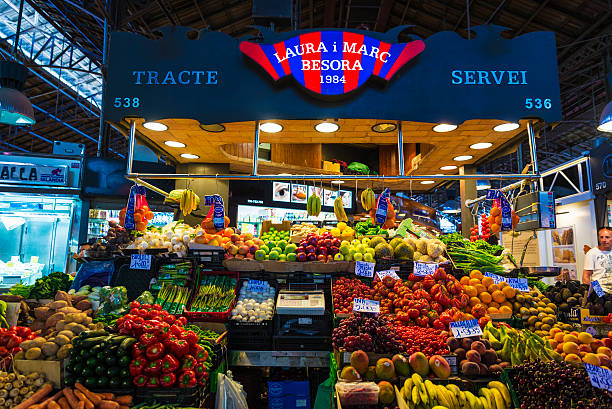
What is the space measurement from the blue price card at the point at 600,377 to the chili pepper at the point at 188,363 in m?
2.53

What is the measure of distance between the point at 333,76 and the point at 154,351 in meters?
3.30

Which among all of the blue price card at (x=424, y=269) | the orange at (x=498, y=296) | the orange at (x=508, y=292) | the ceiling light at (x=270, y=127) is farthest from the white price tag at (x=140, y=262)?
the orange at (x=508, y=292)

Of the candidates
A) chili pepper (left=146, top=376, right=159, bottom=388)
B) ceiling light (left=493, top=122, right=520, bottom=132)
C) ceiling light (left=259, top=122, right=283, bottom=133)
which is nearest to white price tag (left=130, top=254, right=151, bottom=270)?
chili pepper (left=146, top=376, right=159, bottom=388)

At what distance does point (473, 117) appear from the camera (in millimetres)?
4148

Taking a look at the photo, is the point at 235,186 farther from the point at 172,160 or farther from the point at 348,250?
the point at 348,250

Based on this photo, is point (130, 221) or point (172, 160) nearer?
point (130, 221)

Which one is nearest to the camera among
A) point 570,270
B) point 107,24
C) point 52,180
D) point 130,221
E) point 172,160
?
point 130,221

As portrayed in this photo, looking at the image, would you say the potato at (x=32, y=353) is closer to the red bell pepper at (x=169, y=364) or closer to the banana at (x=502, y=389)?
the red bell pepper at (x=169, y=364)

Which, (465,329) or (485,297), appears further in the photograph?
(485,297)

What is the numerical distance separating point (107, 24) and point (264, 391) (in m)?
9.17

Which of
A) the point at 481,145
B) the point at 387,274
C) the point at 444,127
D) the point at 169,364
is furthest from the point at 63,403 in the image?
the point at 481,145

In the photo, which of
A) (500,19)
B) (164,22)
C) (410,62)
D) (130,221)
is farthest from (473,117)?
(164,22)

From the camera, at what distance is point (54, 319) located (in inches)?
120

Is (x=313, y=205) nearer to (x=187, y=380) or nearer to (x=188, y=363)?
(x=188, y=363)
